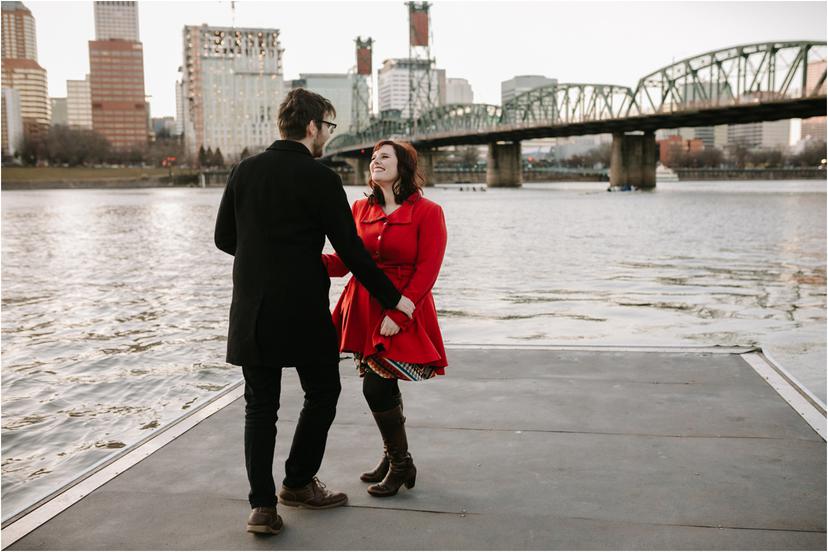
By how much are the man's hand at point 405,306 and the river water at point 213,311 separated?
1920 millimetres

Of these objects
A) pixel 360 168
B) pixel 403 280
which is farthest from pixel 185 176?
pixel 403 280

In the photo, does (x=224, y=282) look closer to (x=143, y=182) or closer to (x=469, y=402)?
(x=469, y=402)

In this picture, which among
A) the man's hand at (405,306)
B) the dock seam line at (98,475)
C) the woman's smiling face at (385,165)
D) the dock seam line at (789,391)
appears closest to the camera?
the dock seam line at (98,475)

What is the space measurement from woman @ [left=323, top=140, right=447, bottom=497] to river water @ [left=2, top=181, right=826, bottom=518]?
5.35 feet

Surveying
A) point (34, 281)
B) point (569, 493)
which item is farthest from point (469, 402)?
point (34, 281)

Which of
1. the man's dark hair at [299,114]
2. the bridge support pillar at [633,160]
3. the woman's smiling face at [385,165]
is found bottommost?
the woman's smiling face at [385,165]

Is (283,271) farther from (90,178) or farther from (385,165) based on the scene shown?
(90,178)

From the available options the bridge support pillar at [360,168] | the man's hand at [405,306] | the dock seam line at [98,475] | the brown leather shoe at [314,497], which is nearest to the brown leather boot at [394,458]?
the brown leather shoe at [314,497]

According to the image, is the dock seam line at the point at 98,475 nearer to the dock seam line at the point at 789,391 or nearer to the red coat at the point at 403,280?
the red coat at the point at 403,280

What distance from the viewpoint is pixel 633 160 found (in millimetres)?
89625

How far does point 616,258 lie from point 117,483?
1752 centimetres

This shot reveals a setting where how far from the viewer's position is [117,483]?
393cm

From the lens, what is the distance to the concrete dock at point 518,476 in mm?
3346

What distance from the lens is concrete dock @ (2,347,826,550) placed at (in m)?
3.35
